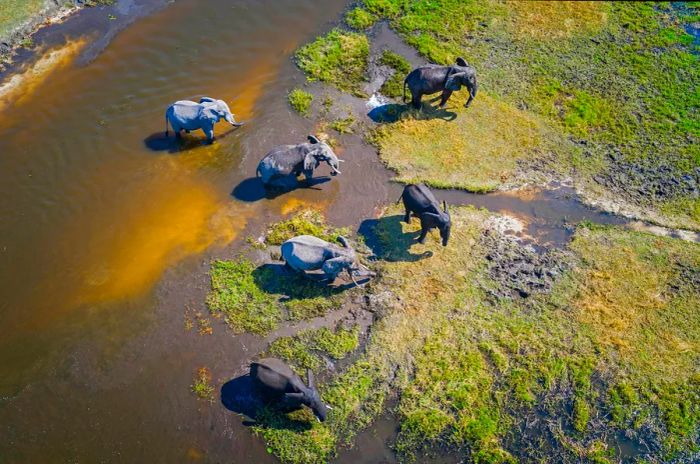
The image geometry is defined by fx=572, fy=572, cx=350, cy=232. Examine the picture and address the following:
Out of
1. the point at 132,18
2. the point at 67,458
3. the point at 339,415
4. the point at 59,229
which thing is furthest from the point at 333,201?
the point at 132,18

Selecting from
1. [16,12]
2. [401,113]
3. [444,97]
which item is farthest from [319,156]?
[16,12]

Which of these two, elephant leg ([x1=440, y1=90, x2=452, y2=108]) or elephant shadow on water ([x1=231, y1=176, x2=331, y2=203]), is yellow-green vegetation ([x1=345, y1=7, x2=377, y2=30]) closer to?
elephant leg ([x1=440, y1=90, x2=452, y2=108])

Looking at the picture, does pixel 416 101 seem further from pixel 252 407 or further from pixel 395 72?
pixel 252 407

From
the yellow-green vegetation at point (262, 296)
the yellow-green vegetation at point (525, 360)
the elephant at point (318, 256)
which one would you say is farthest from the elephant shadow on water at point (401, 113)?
the yellow-green vegetation at point (262, 296)

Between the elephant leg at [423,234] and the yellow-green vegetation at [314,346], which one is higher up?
the elephant leg at [423,234]

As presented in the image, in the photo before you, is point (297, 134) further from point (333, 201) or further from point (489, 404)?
point (489, 404)

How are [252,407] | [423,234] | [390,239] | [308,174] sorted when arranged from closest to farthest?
1. [252,407]
2. [423,234]
3. [390,239]
4. [308,174]

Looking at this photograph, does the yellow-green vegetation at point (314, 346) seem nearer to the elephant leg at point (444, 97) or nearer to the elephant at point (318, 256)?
the elephant at point (318, 256)
